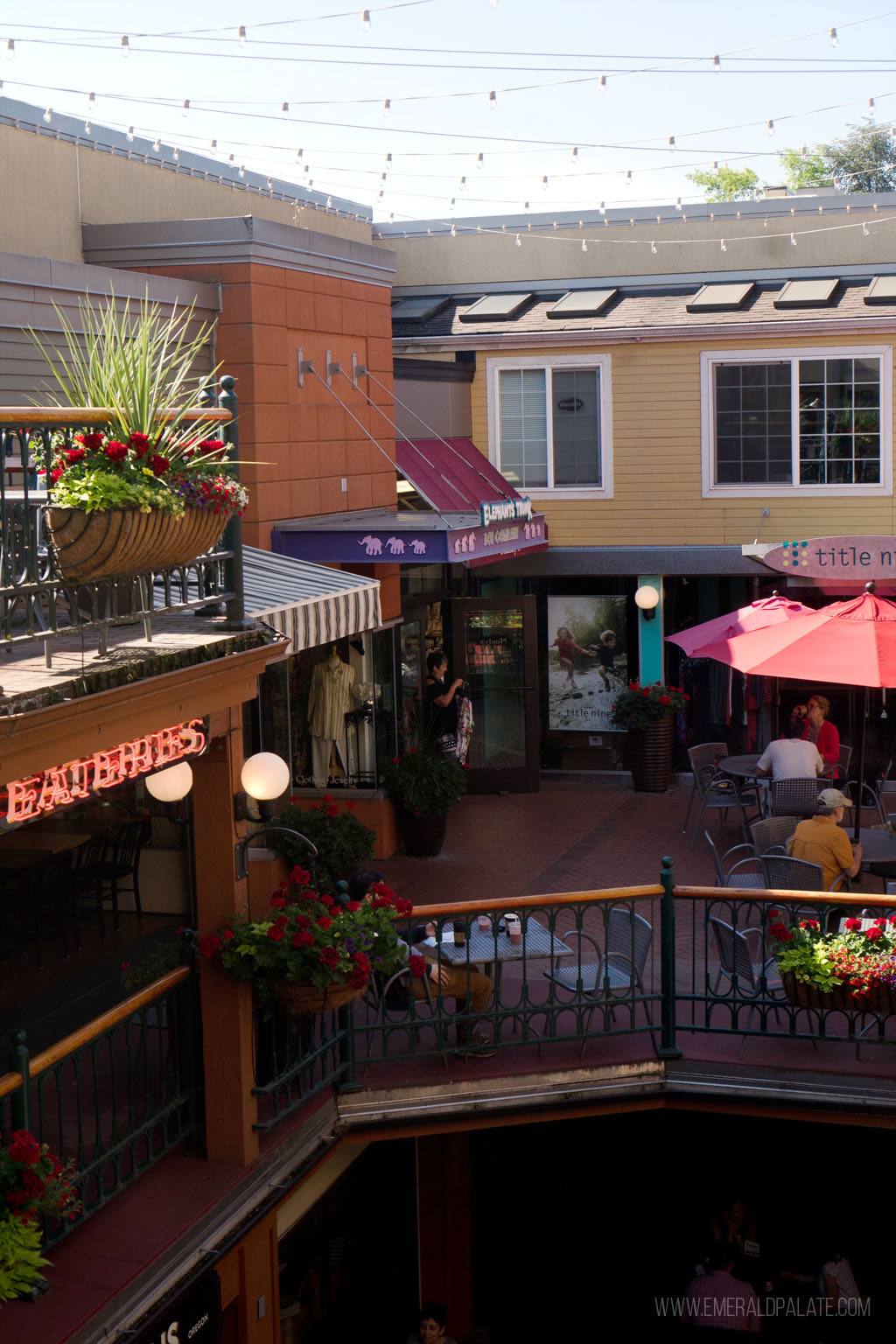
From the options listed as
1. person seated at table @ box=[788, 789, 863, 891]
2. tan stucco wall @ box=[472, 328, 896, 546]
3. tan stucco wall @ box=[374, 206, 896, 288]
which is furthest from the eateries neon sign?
tan stucco wall @ box=[374, 206, 896, 288]

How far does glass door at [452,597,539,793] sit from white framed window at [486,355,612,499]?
2191 millimetres

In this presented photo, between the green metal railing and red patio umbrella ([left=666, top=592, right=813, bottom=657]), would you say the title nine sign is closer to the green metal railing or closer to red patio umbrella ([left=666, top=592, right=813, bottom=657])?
red patio umbrella ([left=666, top=592, right=813, bottom=657])

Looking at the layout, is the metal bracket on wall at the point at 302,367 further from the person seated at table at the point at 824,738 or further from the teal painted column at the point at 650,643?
the teal painted column at the point at 650,643

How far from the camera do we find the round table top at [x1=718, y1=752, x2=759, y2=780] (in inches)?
548

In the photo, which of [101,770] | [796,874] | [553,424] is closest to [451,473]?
[553,424]

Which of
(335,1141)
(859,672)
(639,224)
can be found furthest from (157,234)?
(639,224)

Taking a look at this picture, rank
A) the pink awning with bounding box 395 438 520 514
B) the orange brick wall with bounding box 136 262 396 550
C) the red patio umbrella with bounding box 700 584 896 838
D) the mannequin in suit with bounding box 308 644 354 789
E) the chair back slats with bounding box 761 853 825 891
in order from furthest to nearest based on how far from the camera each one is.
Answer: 1. the pink awning with bounding box 395 438 520 514
2. the mannequin in suit with bounding box 308 644 354 789
3. the orange brick wall with bounding box 136 262 396 550
4. the red patio umbrella with bounding box 700 584 896 838
5. the chair back slats with bounding box 761 853 825 891

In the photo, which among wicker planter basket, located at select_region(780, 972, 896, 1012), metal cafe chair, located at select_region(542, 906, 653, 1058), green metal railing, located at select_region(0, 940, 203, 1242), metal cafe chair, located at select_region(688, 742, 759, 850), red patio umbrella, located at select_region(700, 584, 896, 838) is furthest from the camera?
metal cafe chair, located at select_region(688, 742, 759, 850)

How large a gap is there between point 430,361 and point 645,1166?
32.3 ft

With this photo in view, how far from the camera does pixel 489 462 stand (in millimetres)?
17922

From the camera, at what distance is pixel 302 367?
12.6 meters

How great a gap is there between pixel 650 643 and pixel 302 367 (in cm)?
702

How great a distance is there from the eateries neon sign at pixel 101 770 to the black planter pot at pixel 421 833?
21.9ft

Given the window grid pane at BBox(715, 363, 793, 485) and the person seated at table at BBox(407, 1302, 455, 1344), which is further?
the window grid pane at BBox(715, 363, 793, 485)
